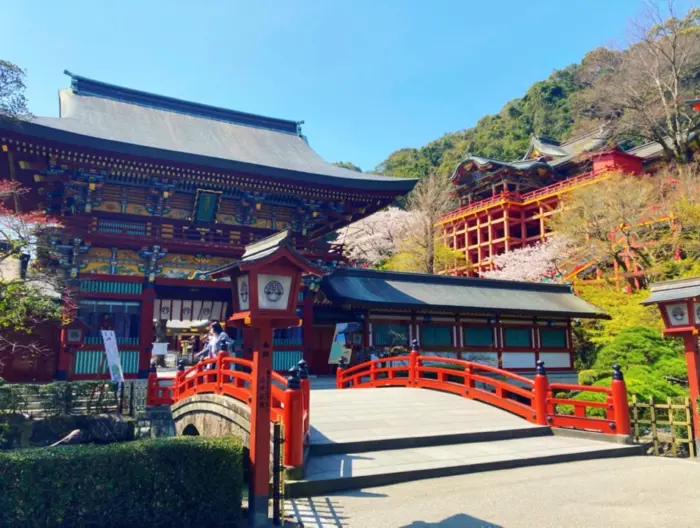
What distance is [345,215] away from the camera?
2003 centimetres

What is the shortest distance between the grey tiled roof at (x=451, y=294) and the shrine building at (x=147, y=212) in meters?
1.49

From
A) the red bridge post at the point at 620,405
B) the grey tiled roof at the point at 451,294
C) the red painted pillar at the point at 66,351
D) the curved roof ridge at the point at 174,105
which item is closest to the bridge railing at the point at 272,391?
the red painted pillar at the point at 66,351

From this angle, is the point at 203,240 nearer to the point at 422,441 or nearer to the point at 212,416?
the point at 212,416

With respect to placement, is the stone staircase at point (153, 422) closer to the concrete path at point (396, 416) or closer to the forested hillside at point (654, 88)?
the concrete path at point (396, 416)

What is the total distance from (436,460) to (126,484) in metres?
4.58

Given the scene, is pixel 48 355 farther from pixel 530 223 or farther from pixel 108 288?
pixel 530 223

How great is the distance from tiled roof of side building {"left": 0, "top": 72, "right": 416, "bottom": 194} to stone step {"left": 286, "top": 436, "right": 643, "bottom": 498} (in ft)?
36.3

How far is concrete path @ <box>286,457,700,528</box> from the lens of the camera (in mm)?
5598

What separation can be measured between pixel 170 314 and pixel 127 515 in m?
14.3

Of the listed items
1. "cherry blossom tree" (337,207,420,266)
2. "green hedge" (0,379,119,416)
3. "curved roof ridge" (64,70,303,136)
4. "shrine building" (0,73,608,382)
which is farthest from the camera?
"cherry blossom tree" (337,207,420,266)

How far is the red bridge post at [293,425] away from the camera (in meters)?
6.97

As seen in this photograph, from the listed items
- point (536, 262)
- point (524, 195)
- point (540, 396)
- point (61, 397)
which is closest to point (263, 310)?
point (540, 396)

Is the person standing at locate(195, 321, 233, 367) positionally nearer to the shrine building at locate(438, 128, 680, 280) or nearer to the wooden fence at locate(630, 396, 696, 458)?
the wooden fence at locate(630, 396, 696, 458)

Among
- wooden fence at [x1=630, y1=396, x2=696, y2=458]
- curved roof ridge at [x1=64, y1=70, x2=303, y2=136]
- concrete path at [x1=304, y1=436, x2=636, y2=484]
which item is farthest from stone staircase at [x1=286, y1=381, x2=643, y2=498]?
curved roof ridge at [x1=64, y1=70, x2=303, y2=136]
